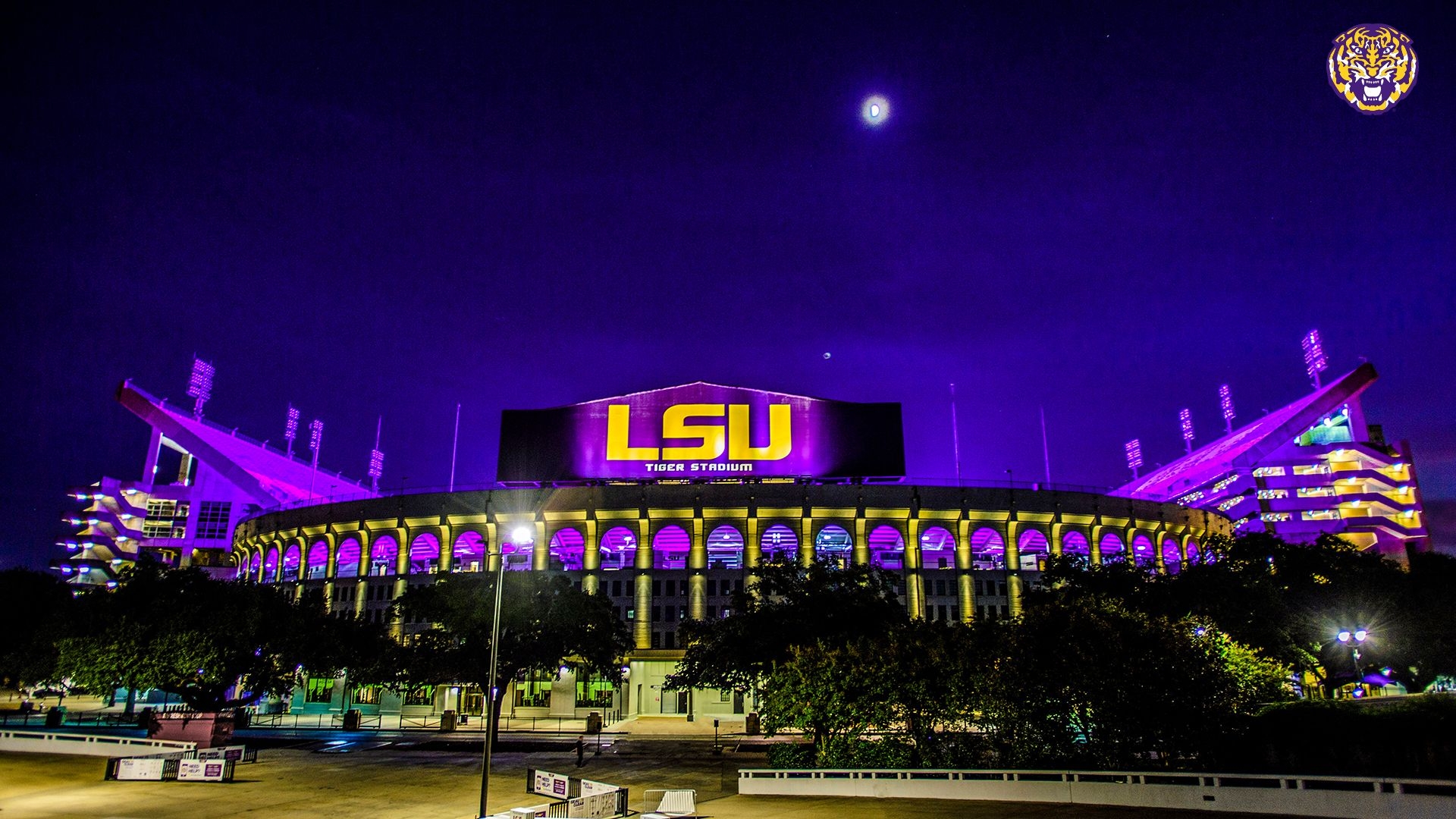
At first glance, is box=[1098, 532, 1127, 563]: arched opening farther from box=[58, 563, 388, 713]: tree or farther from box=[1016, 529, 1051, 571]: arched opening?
box=[58, 563, 388, 713]: tree

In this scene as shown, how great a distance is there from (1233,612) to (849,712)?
33.6 meters

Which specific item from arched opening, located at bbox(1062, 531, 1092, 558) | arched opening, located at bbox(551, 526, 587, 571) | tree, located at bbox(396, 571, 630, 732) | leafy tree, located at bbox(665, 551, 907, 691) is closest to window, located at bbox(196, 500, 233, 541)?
arched opening, located at bbox(551, 526, 587, 571)

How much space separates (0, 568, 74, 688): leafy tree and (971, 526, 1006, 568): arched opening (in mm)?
A: 70541

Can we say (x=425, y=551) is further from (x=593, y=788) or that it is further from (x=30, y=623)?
(x=593, y=788)

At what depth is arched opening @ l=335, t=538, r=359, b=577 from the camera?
9025cm

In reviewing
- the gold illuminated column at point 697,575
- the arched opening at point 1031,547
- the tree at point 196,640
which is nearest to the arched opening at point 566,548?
the gold illuminated column at point 697,575

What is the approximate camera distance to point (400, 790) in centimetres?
3362

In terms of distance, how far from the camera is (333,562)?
88188mm

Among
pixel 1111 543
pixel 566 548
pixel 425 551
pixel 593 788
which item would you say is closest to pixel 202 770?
pixel 593 788

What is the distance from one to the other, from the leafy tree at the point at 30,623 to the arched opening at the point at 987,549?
231 feet

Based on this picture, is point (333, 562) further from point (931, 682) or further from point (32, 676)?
point (931, 682)

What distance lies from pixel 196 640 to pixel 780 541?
4933 centimetres

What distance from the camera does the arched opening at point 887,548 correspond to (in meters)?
82.9

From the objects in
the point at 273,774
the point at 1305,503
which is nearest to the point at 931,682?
the point at 273,774
